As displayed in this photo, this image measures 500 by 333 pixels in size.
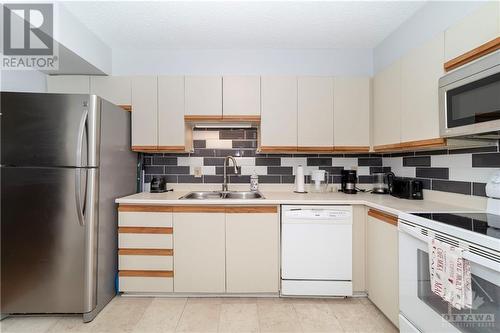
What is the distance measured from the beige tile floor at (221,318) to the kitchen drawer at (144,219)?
0.68m

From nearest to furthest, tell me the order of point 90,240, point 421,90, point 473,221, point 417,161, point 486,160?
point 473,221
point 486,160
point 421,90
point 90,240
point 417,161

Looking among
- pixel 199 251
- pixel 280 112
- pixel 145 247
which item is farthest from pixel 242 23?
pixel 145 247

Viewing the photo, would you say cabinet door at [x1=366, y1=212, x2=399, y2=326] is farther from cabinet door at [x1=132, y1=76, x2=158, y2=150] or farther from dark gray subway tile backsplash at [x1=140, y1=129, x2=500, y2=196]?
cabinet door at [x1=132, y1=76, x2=158, y2=150]

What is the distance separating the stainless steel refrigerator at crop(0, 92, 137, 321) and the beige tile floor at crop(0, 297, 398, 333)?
11 centimetres

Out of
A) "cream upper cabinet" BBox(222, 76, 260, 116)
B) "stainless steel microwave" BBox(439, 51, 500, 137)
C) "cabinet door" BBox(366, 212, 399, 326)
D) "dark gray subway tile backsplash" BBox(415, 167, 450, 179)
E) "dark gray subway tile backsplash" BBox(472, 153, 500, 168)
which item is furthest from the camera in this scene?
"cream upper cabinet" BBox(222, 76, 260, 116)

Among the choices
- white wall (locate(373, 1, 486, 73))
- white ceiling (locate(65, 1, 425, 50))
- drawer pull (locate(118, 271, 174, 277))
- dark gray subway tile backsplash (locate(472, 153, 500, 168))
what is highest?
white ceiling (locate(65, 1, 425, 50))

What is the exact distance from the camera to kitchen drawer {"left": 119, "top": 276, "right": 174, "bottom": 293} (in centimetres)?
215

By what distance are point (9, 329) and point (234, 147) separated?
236 cm

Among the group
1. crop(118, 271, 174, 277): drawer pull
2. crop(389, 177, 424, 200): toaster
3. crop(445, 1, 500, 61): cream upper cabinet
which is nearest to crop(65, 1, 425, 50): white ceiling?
crop(445, 1, 500, 61): cream upper cabinet

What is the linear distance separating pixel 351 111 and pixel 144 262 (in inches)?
96.6

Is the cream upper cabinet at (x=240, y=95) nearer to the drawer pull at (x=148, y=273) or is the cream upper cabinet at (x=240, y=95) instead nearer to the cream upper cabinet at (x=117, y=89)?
the cream upper cabinet at (x=117, y=89)

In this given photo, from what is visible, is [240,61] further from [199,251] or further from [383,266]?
[383,266]

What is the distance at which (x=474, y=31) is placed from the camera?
1358 millimetres

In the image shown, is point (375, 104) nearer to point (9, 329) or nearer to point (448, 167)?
point (448, 167)
